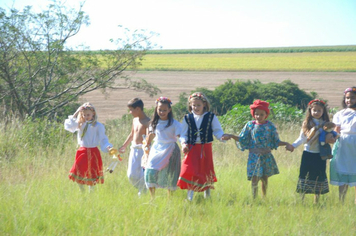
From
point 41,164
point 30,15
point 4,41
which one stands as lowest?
point 41,164

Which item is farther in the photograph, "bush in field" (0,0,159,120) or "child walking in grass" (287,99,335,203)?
"bush in field" (0,0,159,120)

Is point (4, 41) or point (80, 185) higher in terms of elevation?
point (4, 41)

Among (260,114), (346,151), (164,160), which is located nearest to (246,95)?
(346,151)

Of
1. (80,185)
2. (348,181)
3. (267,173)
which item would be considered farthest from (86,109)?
(348,181)

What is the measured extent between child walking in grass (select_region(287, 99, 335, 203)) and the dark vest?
3.57ft

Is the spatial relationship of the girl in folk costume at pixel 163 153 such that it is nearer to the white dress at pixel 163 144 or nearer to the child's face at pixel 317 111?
the white dress at pixel 163 144

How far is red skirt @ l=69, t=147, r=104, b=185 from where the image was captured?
5.69 meters

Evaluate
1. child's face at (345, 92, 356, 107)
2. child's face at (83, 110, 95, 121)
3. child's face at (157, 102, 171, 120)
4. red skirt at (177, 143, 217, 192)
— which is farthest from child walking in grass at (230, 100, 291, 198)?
child's face at (83, 110, 95, 121)

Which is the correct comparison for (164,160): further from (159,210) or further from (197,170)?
(159,210)

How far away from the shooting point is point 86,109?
5836 millimetres

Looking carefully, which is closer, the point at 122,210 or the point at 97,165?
the point at 122,210

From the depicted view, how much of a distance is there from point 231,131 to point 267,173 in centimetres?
524

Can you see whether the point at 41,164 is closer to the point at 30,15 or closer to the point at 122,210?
the point at 122,210

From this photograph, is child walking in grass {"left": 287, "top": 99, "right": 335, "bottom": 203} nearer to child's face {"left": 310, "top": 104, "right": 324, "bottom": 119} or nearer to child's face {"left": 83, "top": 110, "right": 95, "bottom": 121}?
child's face {"left": 310, "top": 104, "right": 324, "bottom": 119}
